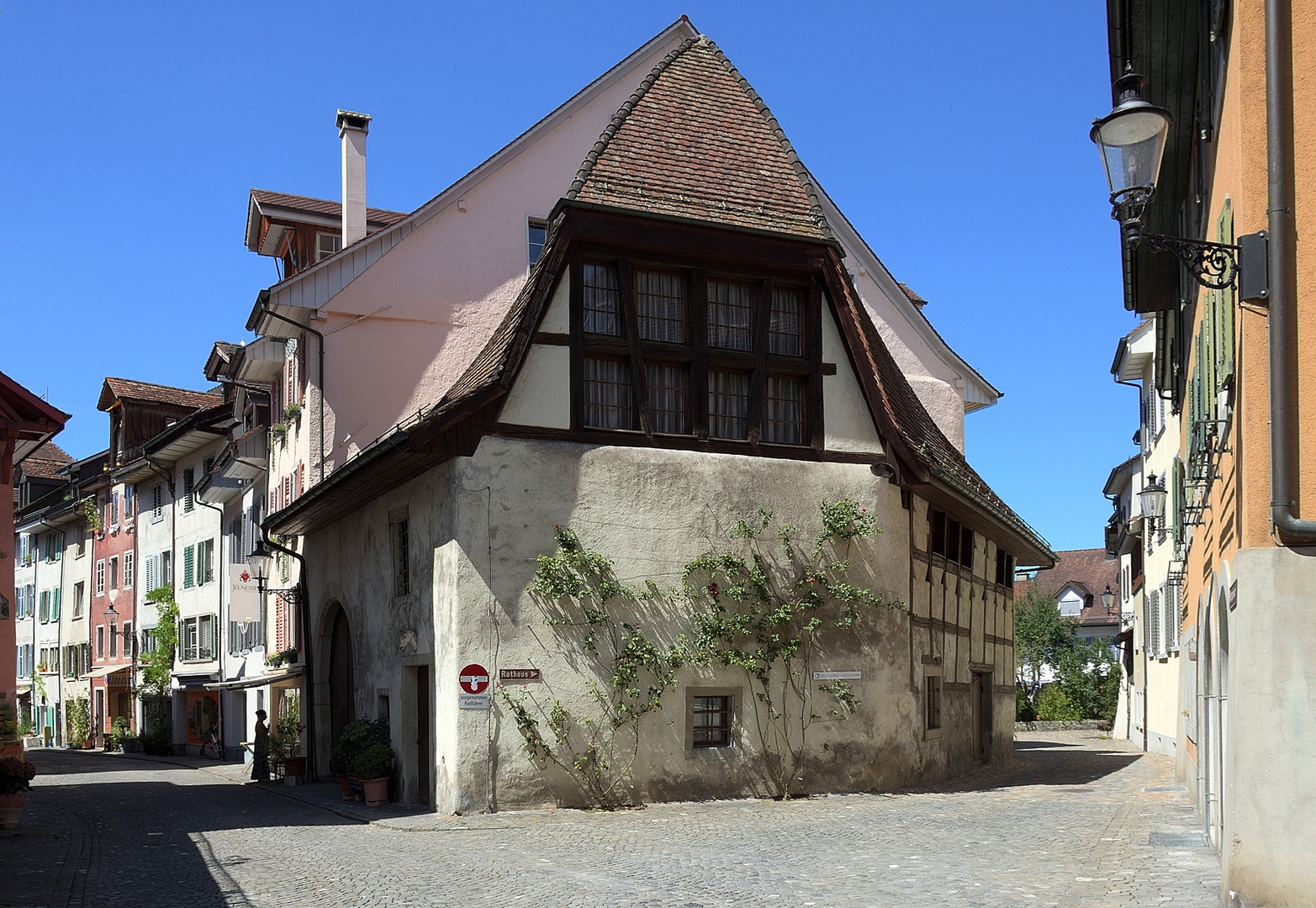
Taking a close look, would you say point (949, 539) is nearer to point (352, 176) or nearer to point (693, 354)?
point (693, 354)

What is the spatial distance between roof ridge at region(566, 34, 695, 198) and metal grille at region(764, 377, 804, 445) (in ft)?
12.8

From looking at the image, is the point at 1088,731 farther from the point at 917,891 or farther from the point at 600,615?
the point at 917,891

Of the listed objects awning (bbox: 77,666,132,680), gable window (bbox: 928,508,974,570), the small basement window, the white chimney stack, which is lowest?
awning (bbox: 77,666,132,680)

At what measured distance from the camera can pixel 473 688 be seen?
17.2 m

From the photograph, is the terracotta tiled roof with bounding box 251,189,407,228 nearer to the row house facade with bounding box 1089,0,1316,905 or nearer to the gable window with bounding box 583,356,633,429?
the gable window with bounding box 583,356,633,429

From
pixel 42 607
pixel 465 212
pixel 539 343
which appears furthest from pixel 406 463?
pixel 42 607

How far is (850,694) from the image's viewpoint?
19.4 m

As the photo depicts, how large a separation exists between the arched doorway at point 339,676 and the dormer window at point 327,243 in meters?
8.28

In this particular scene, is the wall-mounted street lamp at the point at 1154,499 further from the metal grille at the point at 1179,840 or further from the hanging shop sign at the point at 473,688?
the hanging shop sign at the point at 473,688

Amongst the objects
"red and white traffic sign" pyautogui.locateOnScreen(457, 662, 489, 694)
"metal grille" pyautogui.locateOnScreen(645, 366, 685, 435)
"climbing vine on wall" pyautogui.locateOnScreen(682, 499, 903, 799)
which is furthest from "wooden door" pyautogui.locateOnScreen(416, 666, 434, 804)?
"metal grille" pyautogui.locateOnScreen(645, 366, 685, 435)

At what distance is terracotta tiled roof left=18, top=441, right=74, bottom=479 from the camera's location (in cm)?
6106

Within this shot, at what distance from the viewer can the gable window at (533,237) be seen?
2586 centimetres

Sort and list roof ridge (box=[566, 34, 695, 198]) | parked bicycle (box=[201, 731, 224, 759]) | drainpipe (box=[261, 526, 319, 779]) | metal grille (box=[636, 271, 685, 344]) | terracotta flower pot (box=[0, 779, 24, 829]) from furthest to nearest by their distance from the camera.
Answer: parked bicycle (box=[201, 731, 224, 759]) → drainpipe (box=[261, 526, 319, 779]) → metal grille (box=[636, 271, 685, 344]) → roof ridge (box=[566, 34, 695, 198]) → terracotta flower pot (box=[0, 779, 24, 829])

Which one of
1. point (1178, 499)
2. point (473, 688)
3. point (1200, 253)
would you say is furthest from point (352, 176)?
point (1200, 253)
